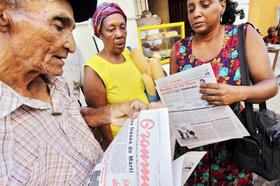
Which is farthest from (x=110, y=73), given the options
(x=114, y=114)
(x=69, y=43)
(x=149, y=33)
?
(x=149, y=33)

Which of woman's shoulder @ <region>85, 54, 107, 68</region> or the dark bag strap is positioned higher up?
woman's shoulder @ <region>85, 54, 107, 68</region>

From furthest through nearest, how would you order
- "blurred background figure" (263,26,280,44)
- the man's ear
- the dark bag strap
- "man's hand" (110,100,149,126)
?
"blurred background figure" (263,26,280,44) < the dark bag strap < "man's hand" (110,100,149,126) < the man's ear

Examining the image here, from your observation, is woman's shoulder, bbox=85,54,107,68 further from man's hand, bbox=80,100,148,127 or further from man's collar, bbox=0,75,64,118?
man's collar, bbox=0,75,64,118

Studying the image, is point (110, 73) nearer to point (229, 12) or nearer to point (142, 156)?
point (142, 156)

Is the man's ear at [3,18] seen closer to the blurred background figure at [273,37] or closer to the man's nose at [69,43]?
the man's nose at [69,43]

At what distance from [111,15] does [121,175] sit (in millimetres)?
1084

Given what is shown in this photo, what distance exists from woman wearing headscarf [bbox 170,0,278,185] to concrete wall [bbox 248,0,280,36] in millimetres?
6352

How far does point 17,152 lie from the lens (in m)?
0.48

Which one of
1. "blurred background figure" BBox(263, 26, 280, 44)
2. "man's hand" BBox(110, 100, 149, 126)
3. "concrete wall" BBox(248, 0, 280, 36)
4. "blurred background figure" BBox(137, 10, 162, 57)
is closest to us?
"man's hand" BBox(110, 100, 149, 126)

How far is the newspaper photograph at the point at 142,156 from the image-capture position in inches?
17.8

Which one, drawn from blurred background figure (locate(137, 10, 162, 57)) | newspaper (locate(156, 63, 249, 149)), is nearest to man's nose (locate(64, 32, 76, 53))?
newspaper (locate(156, 63, 249, 149))

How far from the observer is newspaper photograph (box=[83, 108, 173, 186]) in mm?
452

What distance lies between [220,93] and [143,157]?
0.57 meters

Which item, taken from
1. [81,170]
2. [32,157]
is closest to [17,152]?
[32,157]
